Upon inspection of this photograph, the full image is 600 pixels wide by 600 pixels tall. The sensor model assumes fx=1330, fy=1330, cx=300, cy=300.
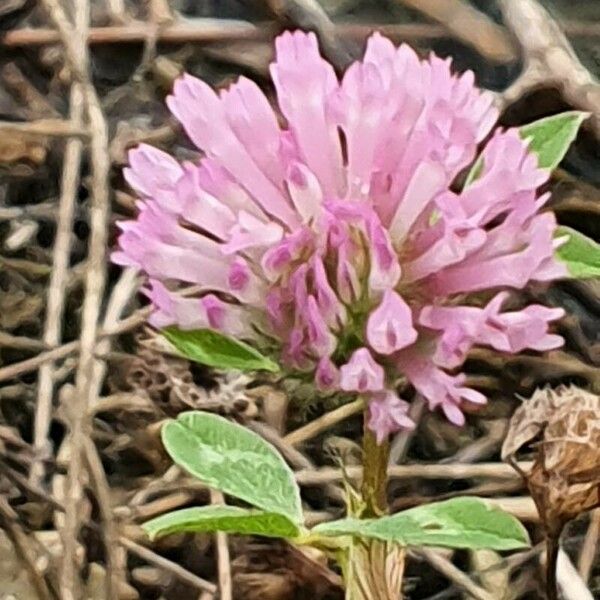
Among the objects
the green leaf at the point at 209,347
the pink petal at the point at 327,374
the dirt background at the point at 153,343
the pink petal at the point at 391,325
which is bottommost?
the dirt background at the point at 153,343

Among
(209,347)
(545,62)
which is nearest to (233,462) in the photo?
(209,347)

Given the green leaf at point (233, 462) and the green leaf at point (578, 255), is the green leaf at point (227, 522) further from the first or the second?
the green leaf at point (578, 255)

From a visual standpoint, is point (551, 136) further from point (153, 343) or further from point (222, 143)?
point (153, 343)

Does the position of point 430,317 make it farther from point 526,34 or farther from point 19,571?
point 526,34

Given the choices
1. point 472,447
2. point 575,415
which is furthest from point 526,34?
point 575,415

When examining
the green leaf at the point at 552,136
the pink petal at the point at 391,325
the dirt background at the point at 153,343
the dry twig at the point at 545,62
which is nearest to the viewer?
the pink petal at the point at 391,325

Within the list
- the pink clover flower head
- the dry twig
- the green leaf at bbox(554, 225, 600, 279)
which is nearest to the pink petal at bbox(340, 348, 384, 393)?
the pink clover flower head

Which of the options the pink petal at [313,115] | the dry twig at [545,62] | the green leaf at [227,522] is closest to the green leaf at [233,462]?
the green leaf at [227,522]
